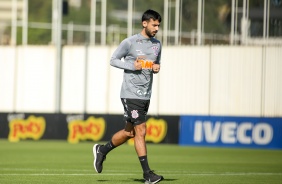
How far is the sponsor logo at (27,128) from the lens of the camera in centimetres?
3309

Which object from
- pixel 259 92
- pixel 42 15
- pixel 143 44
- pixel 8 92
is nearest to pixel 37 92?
pixel 8 92

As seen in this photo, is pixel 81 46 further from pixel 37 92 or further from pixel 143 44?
pixel 143 44

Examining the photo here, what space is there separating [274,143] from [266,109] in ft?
13.2

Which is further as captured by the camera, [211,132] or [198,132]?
[198,132]

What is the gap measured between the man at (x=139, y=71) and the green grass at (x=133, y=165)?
842mm

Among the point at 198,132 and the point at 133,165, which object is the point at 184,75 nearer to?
the point at 198,132

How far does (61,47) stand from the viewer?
38156 millimetres

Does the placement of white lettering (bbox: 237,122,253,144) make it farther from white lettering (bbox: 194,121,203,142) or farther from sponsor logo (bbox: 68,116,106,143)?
sponsor logo (bbox: 68,116,106,143)

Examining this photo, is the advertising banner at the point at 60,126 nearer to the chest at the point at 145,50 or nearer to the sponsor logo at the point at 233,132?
the sponsor logo at the point at 233,132

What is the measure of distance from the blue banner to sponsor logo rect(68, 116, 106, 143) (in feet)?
9.91

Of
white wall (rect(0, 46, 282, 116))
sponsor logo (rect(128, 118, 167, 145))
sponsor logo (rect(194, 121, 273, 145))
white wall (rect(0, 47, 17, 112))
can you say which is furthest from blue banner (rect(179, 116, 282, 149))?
white wall (rect(0, 47, 17, 112))

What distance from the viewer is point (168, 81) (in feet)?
118

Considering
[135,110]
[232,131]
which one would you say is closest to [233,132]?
[232,131]

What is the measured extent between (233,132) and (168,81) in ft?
21.0
